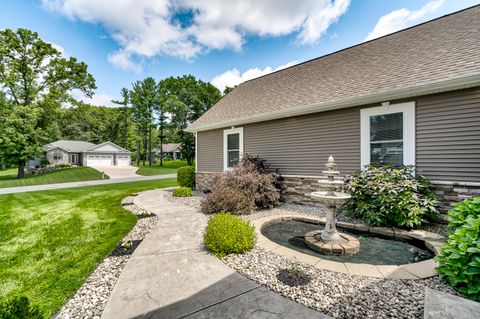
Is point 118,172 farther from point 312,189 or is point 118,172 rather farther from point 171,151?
point 171,151

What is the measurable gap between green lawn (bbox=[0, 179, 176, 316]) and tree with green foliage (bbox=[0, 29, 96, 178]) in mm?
15508

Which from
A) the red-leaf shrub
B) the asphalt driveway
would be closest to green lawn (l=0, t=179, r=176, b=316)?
the red-leaf shrub

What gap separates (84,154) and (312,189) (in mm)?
34345

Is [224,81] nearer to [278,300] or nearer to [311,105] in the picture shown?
[311,105]

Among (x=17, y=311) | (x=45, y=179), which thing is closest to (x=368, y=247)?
(x=17, y=311)

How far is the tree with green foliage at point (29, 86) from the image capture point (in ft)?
57.6

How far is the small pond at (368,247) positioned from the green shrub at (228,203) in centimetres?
107

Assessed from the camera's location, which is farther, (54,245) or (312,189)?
(312,189)

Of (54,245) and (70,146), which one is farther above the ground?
(70,146)

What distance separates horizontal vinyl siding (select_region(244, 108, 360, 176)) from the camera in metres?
5.95

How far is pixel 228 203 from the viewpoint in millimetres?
5793

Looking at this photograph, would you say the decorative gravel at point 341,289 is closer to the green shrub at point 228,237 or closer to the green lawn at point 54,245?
the green shrub at point 228,237

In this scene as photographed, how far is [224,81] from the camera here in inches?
1229

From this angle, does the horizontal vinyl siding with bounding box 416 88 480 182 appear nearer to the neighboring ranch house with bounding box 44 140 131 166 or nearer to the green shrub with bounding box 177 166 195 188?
the green shrub with bounding box 177 166 195 188
